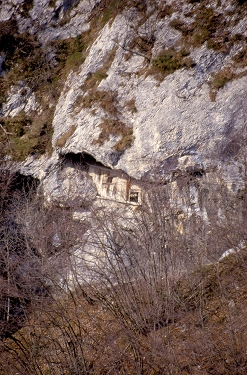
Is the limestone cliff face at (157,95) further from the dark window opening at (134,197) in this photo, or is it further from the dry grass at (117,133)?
the dark window opening at (134,197)

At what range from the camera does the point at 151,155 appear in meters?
14.2

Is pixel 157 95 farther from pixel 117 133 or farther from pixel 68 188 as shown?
pixel 68 188

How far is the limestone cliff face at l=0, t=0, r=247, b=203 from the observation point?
13891 millimetres

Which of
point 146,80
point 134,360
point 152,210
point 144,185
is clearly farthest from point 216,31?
point 134,360

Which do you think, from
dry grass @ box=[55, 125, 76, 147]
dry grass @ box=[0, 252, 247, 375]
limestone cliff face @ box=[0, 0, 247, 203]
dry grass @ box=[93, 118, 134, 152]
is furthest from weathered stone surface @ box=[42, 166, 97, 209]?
dry grass @ box=[0, 252, 247, 375]

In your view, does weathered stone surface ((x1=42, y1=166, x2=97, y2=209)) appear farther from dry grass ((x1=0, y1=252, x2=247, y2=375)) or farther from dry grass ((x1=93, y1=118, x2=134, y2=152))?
dry grass ((x1=0, y1=252, x2=247, y2=375))

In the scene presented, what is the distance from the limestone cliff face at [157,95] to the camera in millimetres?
13891

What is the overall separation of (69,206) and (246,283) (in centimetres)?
651

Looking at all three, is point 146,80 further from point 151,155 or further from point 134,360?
point 134,360

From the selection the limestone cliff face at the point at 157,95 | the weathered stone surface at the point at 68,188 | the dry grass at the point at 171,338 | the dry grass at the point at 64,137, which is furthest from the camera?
the dry grass at the point at 64,137

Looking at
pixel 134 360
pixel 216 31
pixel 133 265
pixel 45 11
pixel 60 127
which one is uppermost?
pixel 45 11

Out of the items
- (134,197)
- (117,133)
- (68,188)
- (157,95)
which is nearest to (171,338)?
(134,197)

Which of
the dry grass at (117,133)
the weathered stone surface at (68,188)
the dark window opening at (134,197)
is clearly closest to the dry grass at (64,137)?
the weathered stone surface at (68,188)

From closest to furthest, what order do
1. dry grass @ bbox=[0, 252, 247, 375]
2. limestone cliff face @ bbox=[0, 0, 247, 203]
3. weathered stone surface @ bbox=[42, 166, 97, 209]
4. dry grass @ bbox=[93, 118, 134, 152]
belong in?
1. dry grass @ bbox=[0, 252, 247, 375]
2. limestone cliff face @ bbox=[0, 0, 247, 203]
3. dry grass @ bbox=[93, 118, 134, 152]
4. weathered stone surface @ bbox=[42, 166, 97, 209]
